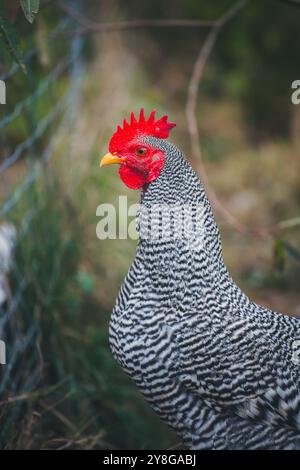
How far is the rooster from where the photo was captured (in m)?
3.06

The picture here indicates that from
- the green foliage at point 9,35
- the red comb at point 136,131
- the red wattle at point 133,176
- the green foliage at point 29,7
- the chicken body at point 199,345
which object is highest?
the green foliage at point 29,7

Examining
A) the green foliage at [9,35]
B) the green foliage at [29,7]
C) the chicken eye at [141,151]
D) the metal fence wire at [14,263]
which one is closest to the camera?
the green foliage at [29,7]

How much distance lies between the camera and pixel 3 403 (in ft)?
11.1

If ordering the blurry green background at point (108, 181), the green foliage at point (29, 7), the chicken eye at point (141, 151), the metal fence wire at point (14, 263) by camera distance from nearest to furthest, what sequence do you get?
the green foliage at point (29, 7) → the chicken eye at point (141, 151) → the metal fence wire at point (14, 263) → the blurry green background at point (108, 181)

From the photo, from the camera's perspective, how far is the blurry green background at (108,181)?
4.16 metres

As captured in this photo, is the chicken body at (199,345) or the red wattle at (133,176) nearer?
the chicken body at (199,345)

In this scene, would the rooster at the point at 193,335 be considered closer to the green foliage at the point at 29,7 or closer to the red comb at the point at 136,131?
the red comb at the point at 136,131

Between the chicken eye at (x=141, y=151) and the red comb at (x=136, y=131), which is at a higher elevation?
the red comb at (x=136, y=131)

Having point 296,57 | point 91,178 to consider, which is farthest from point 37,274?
point 296,57

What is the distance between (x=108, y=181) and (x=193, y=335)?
310 cm

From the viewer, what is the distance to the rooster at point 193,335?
306 centimetres

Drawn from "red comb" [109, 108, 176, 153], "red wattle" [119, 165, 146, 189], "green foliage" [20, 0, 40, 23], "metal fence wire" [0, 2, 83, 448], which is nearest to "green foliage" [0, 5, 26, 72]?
"green foliage" [20, 0, 40, 23]

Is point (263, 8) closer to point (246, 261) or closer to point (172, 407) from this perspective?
point (246, 261)

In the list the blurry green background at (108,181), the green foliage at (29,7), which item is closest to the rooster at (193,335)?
the blurry green background at (108,181)
